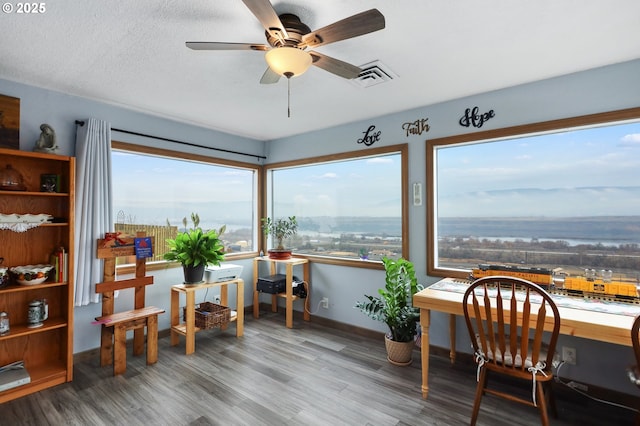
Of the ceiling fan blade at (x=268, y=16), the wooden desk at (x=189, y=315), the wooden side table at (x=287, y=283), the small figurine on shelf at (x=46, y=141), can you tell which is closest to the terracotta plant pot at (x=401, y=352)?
the wooden side table at (x=287, y=283)

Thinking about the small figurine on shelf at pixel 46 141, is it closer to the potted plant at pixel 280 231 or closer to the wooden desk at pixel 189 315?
the wooden desk at pixel 189 315

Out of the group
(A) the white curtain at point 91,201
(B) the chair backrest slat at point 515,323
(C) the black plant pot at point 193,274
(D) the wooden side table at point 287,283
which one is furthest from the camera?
(D) the wooden side table at point 287,283

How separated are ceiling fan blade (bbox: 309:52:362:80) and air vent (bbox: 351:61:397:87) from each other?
17.4 inches

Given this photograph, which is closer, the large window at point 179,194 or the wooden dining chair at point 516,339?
the wooden dining chair at point 516,339

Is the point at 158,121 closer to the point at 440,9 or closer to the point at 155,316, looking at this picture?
the point at 155,316

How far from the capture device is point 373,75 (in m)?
2.46

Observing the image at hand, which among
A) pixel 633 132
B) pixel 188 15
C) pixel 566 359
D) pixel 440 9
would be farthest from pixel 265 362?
pixel 633 132

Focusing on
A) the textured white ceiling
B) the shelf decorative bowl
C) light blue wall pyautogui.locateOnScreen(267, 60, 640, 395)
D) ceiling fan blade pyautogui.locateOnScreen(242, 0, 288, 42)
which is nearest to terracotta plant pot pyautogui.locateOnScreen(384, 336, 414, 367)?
light blue wall pyautogui.locateOnScreen(267, 60, 640, 395)

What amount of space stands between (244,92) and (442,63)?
165cm

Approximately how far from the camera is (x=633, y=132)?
92.4 inches

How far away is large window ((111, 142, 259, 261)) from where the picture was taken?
3320mm

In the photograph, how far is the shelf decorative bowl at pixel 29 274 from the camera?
94.7 inches

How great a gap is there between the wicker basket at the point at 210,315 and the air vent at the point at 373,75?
262cm

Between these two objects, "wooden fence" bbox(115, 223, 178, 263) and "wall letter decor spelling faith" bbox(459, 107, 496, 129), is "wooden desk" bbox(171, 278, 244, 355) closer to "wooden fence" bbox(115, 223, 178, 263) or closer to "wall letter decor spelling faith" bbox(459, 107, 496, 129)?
"wooden fence" bbox(115, 223, 178, 263)
